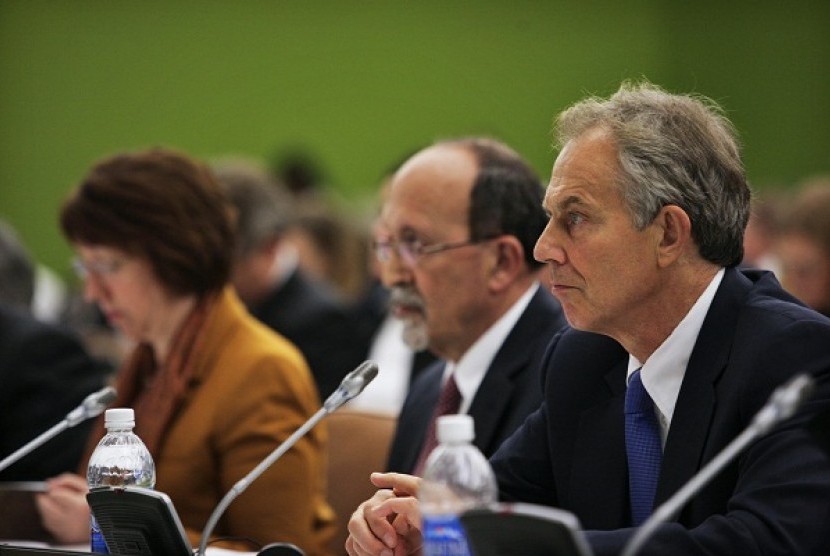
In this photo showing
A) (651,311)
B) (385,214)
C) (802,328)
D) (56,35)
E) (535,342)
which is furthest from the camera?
(56,35)

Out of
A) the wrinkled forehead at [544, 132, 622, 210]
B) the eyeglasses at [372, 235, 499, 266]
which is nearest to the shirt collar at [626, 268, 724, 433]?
the wrinkled forehead at [544, 132, 622, 210]

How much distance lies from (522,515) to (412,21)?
351 inches

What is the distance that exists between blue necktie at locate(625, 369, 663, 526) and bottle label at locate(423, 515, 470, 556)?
60 centimetres

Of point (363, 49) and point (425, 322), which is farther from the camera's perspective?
point (363, 49)

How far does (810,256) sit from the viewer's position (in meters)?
5.19

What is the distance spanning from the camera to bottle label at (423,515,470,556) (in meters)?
1.68

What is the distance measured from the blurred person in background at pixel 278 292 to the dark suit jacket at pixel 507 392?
2.10 meters

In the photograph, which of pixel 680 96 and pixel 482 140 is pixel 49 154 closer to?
pixel 482 140

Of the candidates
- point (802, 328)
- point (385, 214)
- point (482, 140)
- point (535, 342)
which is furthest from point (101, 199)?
point (802, 328)

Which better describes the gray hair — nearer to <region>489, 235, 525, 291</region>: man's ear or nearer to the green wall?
<region>489, 235, 525, 291</region>: man's ear

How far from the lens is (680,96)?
2242mm

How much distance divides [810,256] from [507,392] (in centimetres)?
275

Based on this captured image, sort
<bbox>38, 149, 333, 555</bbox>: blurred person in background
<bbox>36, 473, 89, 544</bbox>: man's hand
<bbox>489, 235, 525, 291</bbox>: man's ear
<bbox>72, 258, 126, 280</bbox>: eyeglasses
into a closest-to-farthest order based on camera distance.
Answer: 1. <bbox>36, 473, 89, 544</bbox>: man's hand
2. <bbox>489, 235, 525, 291</bbox>: man's ear
3. <bbox>38, 149, 333, 555</bbox>: blurred person in background
4. <bbox>72, 258, 126, 280</bbox>: eyeglasses

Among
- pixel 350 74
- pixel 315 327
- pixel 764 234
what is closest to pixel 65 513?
pixel 315 327
